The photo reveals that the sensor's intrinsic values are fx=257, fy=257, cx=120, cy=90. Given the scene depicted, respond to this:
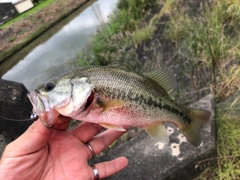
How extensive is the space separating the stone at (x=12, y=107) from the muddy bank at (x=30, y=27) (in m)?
17.0

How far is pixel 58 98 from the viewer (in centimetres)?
200

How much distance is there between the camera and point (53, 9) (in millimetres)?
26984

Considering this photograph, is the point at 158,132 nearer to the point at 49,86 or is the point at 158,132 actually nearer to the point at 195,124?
the point at 195,124

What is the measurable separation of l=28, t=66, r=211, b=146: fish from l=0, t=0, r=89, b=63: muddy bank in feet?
61.1

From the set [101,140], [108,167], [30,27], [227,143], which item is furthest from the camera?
[30,27]

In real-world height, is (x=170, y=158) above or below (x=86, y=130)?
below

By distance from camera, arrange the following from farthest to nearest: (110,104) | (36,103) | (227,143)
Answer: (227,143) < (110,104) < (36,103)

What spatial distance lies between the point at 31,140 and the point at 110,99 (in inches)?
29.4

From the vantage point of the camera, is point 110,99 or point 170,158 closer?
point 110,99

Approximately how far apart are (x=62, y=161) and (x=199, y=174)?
190 centimetres

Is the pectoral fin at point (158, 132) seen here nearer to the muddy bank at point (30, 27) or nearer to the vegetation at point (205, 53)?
the vegetation at point (205, 53)

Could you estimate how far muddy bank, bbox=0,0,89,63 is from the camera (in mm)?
20125

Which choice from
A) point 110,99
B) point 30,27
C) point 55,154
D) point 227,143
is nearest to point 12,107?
point 55,154

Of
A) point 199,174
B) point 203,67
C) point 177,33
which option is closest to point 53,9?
point 177,33
